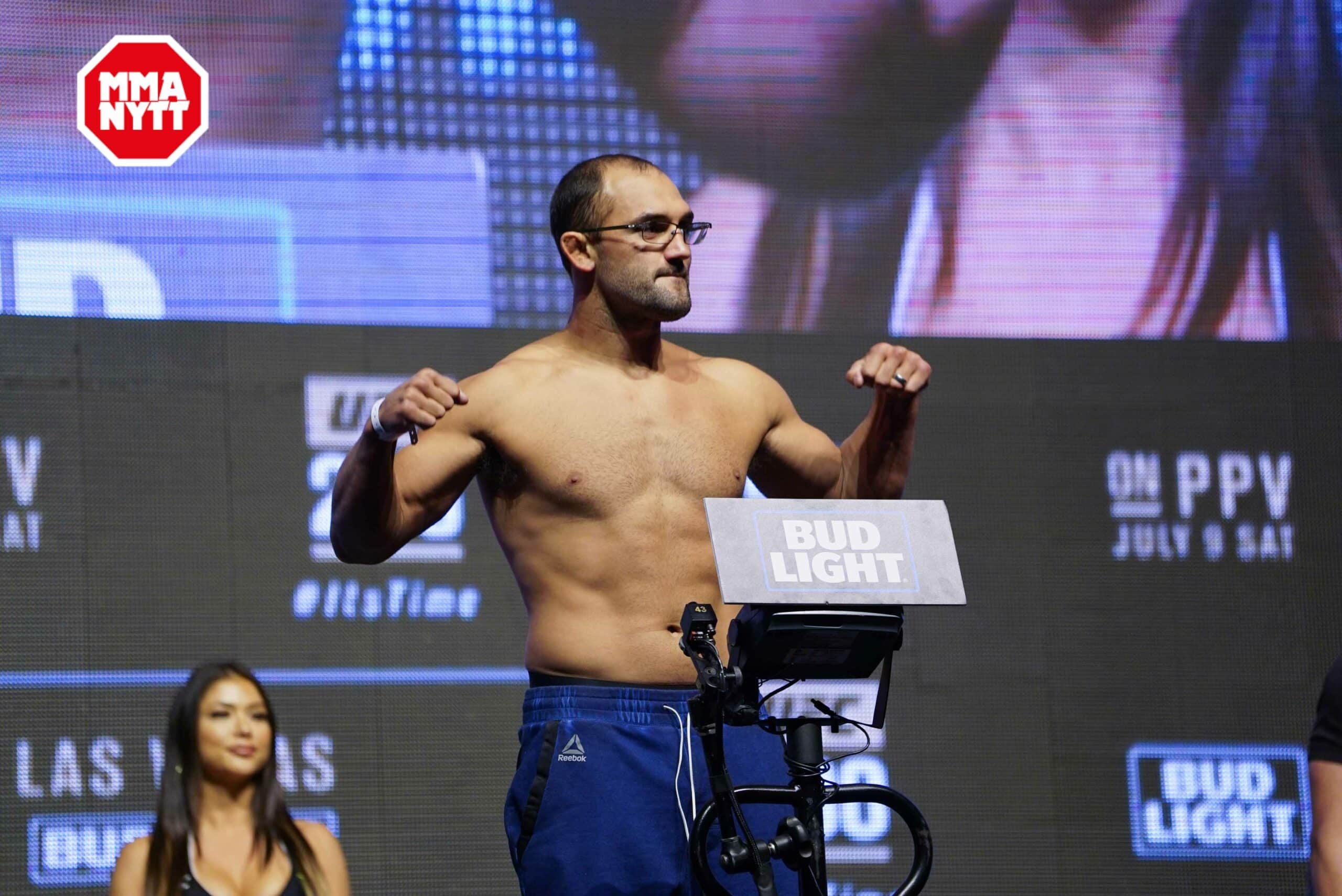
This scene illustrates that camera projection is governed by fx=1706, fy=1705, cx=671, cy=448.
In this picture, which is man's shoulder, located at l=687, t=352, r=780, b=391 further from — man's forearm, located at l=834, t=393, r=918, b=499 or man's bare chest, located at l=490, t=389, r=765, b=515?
man's forearm, located at l=834, t=393, r=918, b=499

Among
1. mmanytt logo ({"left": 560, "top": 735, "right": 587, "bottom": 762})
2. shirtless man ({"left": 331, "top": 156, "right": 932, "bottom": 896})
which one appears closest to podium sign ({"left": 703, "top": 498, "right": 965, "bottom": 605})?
shirtless man ({"left": 331, "top": 156, "right": 932, "bottom": 896})

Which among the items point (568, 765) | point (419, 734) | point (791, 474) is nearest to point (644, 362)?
point (791, 474)

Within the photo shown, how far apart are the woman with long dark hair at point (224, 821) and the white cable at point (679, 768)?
54cm

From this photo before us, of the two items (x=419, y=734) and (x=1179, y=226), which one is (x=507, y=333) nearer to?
(x=419, y=734)

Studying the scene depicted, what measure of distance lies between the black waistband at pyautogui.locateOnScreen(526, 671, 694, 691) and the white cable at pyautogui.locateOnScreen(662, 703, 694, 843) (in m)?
0.04

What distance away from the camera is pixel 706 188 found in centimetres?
423

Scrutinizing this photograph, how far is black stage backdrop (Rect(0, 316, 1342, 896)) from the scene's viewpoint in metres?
3.80

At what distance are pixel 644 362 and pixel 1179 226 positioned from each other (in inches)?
79.6

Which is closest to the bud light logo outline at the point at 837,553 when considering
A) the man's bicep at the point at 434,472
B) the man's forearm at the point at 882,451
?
the man's forearm at the point at 882,451

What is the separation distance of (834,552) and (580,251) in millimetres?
1068

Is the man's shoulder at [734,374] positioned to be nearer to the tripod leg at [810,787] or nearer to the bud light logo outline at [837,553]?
the bud light logo outline at [837,553]

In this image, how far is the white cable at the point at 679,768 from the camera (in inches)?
104

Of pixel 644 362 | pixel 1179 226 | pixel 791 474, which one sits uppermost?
pixel 1179 226

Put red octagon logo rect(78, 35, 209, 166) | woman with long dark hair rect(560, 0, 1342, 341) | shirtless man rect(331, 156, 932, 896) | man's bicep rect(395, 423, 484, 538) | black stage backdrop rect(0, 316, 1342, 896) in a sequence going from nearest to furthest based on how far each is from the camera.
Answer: shirtless man rect(331, 156, 932, 896)
man's bicep rect(395, 423, 484, 538)
black stage backdrop rect(0, 316, 1342, 896)
red octagon logo rect(78, 35, 209, 166)
woman with long dark hair rect(560, 0, 1342, 341)
